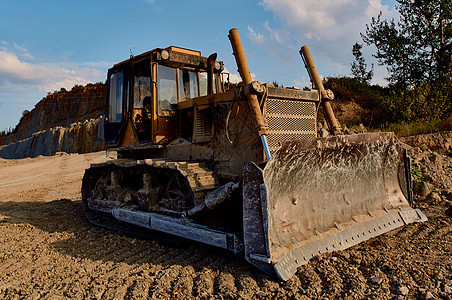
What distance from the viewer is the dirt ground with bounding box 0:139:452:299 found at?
113 inches

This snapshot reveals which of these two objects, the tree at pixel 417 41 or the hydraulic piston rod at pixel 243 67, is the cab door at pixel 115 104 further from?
the tree at pixel 417 41

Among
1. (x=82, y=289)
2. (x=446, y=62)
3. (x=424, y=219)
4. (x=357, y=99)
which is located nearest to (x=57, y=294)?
(x=82, y=289)

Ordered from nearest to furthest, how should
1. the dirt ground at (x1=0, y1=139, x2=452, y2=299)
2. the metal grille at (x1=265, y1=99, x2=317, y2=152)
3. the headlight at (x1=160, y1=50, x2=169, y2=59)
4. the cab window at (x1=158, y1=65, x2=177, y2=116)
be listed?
the dirt ground at (x1=0, y1=139, x2=452, y2=299) → the metal grille at (x1=265, y1=99, x2=317, y2=152) → the headlight at (x1=160, y1=50, x2=169, y2=59) → the cab window at (x1=158, y1=65, x2=177, y2=116)

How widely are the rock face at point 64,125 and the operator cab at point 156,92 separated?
16.6m

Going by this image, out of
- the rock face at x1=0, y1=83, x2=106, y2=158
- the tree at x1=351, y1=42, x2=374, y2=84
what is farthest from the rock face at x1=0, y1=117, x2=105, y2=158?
the tree at x1=351, y1=42, x2=374, y2=84

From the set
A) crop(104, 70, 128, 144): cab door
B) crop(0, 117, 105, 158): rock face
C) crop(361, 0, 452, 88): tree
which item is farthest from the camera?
crop(0, 117, 105, 158): rock face

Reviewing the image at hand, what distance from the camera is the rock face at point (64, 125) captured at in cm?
2483

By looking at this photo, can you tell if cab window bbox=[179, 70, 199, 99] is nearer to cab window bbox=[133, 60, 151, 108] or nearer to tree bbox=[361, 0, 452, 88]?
cab window bbox=[133, 60, 151, 108]

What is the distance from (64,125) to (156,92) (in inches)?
1378

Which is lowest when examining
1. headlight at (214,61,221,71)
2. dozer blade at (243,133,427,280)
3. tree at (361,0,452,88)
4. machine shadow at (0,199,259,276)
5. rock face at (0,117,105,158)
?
machine shadow at (0,199,259,276)

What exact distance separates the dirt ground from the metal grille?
5.37 feet

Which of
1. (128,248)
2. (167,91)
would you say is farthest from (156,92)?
(128,248)

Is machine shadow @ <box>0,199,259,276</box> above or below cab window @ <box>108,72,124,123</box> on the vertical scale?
below

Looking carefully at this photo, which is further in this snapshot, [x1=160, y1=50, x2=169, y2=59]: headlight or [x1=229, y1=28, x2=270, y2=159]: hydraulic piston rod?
[x1=160, y1=50, x2=169, y2=59]: headlight
